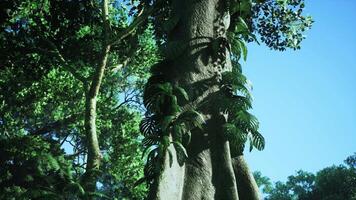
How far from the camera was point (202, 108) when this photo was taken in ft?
20.6

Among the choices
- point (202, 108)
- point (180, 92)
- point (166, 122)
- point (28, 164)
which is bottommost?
point (166, 122)

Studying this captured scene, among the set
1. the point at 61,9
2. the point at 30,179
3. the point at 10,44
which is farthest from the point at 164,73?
Answer: the point at 30,179

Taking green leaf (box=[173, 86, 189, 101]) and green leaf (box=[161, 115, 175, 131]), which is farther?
green leaf (box=[173, 86, 189, 101])

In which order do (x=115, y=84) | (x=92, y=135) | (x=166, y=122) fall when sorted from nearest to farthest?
(x=166, y=122) → (x=92, y=135) → (x=115, y=84)

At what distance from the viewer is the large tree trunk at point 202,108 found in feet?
18.7

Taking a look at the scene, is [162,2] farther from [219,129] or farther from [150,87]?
[219,129]

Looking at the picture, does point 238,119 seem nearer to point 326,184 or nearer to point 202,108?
point 202,108

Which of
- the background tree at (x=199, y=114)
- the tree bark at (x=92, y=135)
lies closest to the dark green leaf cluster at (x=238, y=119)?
the background tree at (x=199, y=114)

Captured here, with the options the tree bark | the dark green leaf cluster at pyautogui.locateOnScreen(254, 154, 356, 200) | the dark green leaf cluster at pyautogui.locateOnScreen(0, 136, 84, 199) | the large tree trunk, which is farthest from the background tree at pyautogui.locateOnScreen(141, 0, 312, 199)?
the dark green leaf cluster at pyautogui.locateOnScreen(254, 154, 356, 200)

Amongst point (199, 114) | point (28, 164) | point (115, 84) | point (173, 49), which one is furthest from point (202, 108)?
point (28, 164)

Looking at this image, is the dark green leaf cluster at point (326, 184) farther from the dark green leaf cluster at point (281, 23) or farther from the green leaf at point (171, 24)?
the green leaf at point (171, 24)

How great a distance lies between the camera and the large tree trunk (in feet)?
18.7

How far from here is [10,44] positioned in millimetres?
13625

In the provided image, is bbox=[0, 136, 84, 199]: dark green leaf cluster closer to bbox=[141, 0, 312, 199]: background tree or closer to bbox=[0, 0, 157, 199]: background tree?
bbox=[0, 0, 157, 199]: background tree
